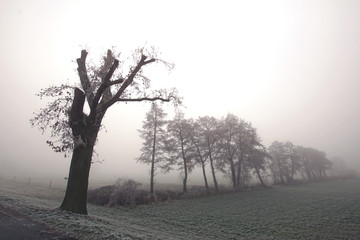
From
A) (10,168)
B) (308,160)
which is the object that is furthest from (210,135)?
(10,168)

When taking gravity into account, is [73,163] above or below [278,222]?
above

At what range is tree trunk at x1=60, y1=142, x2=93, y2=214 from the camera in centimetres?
874

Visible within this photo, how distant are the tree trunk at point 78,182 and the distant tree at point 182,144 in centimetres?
2045

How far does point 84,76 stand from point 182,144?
22266 mm

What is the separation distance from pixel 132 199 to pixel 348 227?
20.7m

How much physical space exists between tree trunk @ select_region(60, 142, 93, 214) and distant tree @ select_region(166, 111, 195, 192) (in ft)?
67.1

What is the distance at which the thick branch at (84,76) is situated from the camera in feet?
33.9

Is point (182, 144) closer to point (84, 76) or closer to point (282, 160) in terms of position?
point (84, 76)

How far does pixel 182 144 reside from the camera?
30719mm

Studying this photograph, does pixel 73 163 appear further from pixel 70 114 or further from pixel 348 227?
pixel 348 227

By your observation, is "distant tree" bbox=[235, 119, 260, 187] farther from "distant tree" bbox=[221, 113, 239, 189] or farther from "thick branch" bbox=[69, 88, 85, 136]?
"thick branch" bbox=[69, 88, 85, 136]

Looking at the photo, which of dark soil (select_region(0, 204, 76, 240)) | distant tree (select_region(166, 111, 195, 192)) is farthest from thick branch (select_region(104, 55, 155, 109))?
distant tree (select_region(166, 111, 195, 192))

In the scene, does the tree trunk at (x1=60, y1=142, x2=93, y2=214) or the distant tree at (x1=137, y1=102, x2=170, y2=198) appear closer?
the tree trunk at (x1=60, y1=142, x2=93, y2=214)

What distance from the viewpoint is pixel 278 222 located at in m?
13.6
